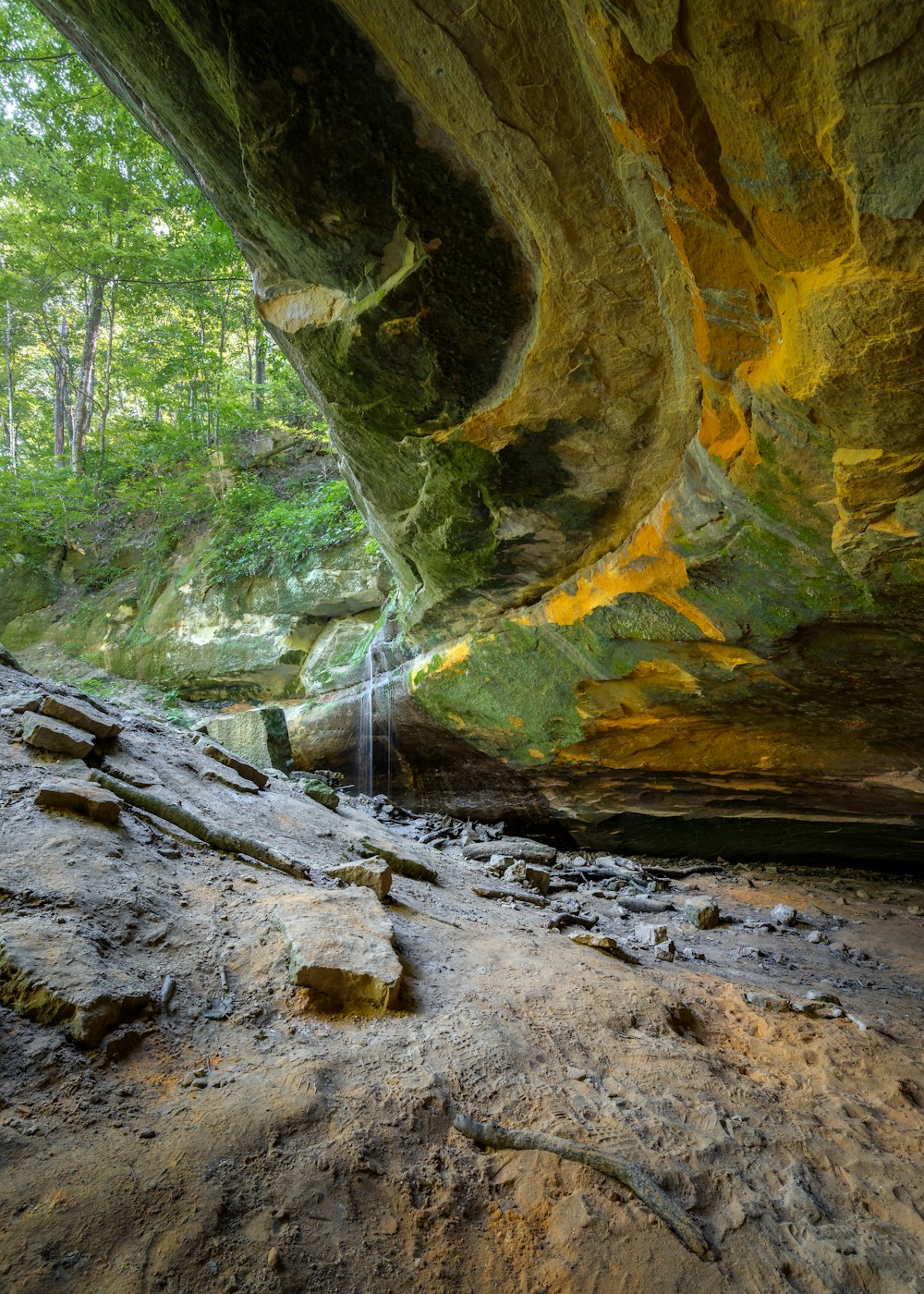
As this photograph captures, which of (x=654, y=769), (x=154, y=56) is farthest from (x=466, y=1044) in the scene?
(x=654, y=769)

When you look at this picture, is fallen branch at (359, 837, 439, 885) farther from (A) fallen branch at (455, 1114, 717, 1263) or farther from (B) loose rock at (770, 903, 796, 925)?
(B) loose rock at (770, 903, 796, 925)

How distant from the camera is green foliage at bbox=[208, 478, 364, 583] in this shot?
11641mm

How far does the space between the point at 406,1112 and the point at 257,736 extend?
6.35 m

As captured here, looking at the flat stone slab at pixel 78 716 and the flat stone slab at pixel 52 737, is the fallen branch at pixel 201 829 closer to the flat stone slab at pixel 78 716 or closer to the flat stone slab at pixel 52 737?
the flat stone slab at pixel 52 737

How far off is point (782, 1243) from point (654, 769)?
5.65 m

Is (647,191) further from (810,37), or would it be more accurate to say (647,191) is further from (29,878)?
(29,878)

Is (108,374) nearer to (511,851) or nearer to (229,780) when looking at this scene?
(229,780)

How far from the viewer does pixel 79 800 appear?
127 inches

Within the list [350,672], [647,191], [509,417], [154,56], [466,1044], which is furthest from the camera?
[350,672]

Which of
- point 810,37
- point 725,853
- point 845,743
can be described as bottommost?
point 725,853

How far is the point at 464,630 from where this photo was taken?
24.5 feet

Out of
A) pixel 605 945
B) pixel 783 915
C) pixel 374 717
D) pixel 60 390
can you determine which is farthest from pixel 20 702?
pixel 60 390

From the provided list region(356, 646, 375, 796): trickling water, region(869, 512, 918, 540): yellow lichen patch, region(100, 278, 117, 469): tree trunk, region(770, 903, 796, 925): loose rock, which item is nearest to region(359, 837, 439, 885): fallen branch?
region(770, 903, 796, 925): loose rock

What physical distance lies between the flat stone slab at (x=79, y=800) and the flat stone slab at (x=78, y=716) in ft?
3.92
